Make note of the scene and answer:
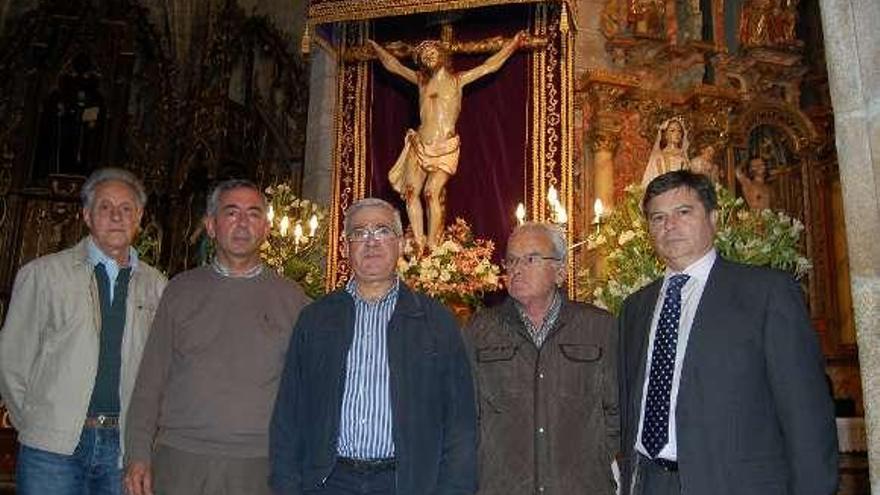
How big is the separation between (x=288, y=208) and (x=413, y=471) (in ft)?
15.7

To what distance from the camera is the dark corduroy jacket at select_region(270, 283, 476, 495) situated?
8.66 feet

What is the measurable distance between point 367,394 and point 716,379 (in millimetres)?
1114

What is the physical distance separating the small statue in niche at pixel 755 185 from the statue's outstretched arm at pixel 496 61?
3201mm

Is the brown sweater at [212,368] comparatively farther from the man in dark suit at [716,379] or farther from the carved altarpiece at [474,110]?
the carved altarpiece at [474,110]

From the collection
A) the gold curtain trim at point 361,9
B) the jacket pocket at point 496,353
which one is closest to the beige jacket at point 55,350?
the jacket pocket at point 496,353

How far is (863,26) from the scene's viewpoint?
2.48m

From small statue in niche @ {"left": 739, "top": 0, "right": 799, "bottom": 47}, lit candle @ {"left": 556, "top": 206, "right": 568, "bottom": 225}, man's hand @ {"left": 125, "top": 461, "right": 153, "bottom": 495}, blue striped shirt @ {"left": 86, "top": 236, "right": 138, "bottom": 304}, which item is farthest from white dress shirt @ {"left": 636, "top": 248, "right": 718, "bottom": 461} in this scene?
small statue in niche @ {"left": 739, "top": 0, "right": 799, "bottom": 47}

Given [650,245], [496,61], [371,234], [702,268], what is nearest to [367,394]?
[371,234]

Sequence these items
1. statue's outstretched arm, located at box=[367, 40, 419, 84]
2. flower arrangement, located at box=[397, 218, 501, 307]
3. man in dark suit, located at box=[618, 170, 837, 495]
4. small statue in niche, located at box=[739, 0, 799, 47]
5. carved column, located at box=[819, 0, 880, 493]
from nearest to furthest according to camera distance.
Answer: carved column, located at box=[819, 0, 880, 493] → man in dark suit, located at box=[618, 170, 837, 495] → flower arrangement, located at box=[397, 218, 501, 307] → statue's outstretched arm, located at box=[367, 40, 419, 84] → small statue in niche, located at box=[739, 0, 799, 47]

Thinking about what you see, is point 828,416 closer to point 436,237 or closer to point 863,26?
point 863,26

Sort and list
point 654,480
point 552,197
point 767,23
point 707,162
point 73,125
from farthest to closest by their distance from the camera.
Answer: point 73,125 < point 767,23 < point 707,162 < point 552,197 < point 654,480

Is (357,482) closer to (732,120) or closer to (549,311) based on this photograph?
(549,311)

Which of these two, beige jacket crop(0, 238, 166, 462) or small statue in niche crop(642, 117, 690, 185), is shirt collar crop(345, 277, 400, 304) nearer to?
beige jacket crop(0, 238, 166, 462)

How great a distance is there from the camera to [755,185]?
30.3 feet
